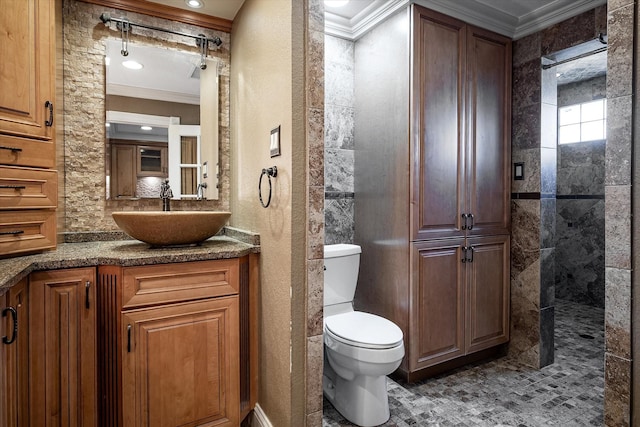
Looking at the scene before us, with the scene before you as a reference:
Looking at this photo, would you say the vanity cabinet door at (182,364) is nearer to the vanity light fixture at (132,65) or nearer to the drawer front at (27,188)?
the drawer front at (27,188)

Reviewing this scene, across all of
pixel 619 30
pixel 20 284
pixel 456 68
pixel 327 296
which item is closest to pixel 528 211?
pixel 456 68

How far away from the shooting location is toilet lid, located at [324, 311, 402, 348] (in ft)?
5.82

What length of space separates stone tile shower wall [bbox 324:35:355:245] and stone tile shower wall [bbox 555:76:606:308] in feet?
10.4

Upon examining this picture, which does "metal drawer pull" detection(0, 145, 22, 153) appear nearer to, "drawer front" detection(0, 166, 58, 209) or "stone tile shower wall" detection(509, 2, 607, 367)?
"drawer front" detection(0, 166, 58, 209)

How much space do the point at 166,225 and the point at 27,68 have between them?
33.4 inches

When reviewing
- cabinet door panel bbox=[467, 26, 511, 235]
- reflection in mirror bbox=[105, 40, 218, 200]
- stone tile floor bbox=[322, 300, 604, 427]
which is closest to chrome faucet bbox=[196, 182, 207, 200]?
reflection in mirror bbox=[105, 40, 218, 200]

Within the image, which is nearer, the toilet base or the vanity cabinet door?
the vanity cabinet door

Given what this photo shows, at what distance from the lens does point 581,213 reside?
411 centimetres

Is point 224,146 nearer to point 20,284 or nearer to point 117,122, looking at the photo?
point 117,122

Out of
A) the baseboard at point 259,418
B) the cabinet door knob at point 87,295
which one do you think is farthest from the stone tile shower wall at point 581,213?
the cabinet door knob at point 87,295

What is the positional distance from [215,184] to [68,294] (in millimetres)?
1044

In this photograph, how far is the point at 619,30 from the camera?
0.75 meters

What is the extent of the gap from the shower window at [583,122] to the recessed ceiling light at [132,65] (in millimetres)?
4563

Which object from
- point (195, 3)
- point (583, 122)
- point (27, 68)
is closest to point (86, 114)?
point (27, 68)
